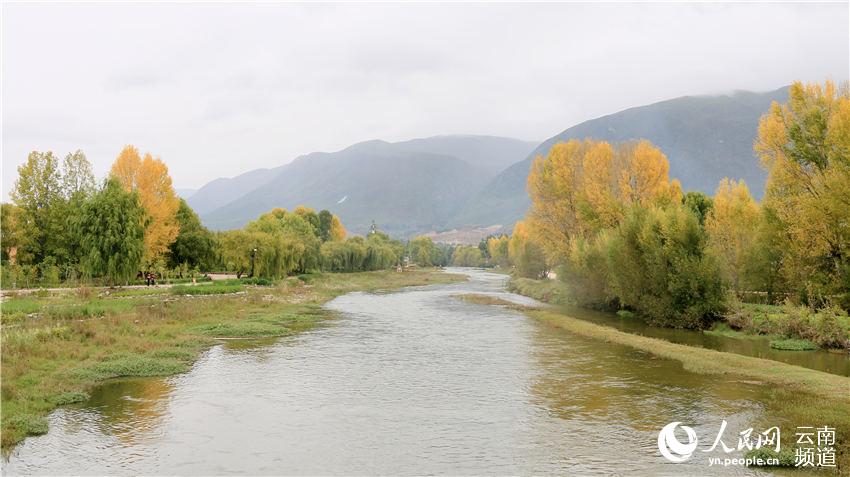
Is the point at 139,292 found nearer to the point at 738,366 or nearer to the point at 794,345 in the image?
the point at 738,366

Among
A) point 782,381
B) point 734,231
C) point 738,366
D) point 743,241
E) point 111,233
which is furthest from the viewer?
point 111,233

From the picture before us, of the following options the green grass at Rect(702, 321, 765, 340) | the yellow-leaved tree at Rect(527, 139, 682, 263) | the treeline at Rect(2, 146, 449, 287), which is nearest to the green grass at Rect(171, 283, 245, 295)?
the treeline at Rect(2, 146, 449, 287)

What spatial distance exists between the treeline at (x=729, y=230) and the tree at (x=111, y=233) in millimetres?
42556

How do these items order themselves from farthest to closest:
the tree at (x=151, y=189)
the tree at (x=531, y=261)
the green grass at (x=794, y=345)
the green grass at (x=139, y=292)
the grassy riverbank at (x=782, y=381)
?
the tree at (x=531, y=261) < the tree at (x=151, y=189) < the green grass at (x=139, y=292) < the green grass at (x=794, y=345) < the grassy riverbank at (x=782, y=381)

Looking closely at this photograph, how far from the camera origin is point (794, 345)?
3058 centimetres

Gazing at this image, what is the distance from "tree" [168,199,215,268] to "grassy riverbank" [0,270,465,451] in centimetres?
1795

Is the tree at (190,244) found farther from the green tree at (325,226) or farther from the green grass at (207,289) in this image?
the green tree at (325,226)

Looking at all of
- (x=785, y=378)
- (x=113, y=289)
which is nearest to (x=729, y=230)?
(x=785, y=378)

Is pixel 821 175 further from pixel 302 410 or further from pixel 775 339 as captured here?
pixel 302 410

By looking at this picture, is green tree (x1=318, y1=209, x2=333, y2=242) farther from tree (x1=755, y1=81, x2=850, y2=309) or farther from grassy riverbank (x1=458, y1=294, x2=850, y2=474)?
tree (x1=755, y1=81, x2=850, y2=309)

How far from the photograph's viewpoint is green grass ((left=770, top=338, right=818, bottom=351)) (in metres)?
30.3

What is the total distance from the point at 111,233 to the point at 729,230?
55.8m

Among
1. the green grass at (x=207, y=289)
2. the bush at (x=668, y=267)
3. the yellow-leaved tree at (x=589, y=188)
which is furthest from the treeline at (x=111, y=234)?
the bush at (x=668, y=267)

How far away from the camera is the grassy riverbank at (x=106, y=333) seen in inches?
806
